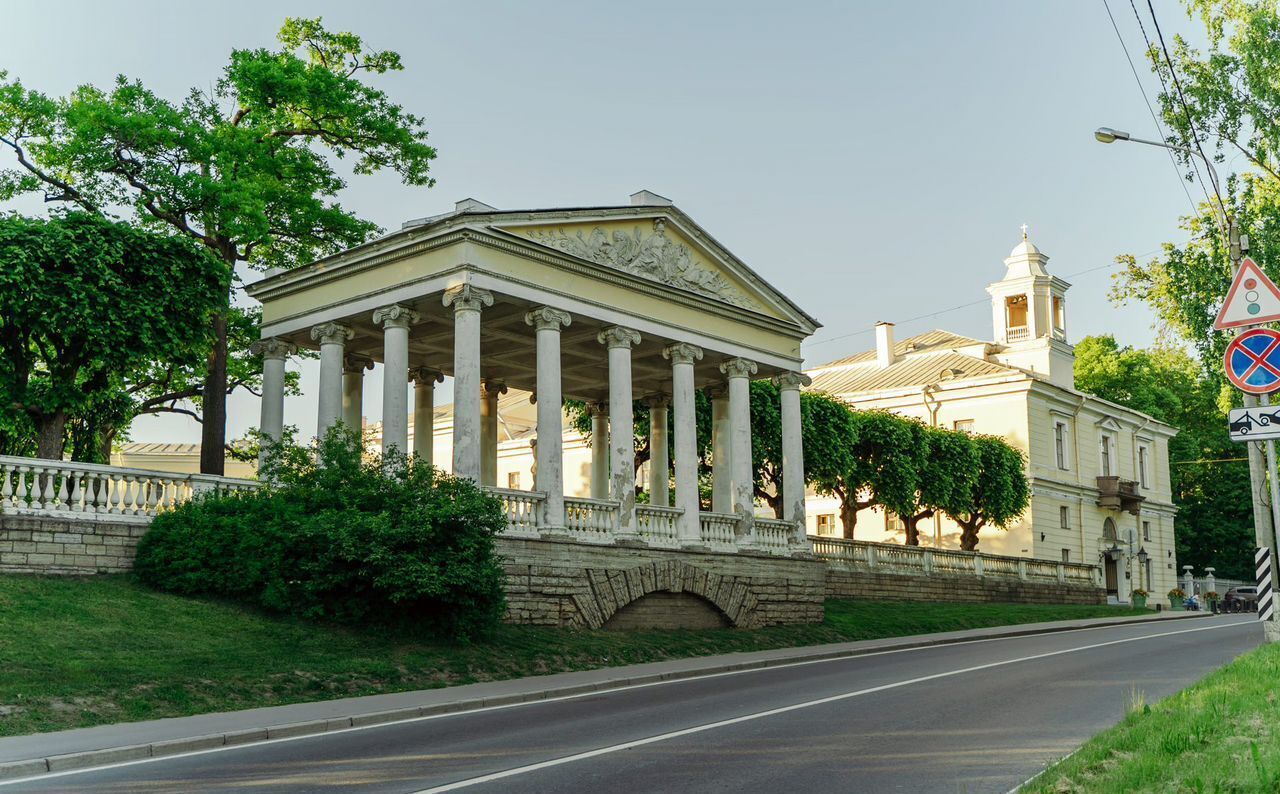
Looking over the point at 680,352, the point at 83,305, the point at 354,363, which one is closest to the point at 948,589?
the point at 680,352

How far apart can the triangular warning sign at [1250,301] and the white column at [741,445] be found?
59.1 feet

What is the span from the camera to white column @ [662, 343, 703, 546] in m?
29.8

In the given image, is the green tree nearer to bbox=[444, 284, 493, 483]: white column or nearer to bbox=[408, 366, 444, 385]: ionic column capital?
bbox=[408, 366, 444, 385]: ionic column capital

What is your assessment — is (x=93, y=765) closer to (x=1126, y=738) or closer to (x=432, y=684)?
(x=432, y=684)

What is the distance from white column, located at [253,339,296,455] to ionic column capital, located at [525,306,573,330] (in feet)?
22.4

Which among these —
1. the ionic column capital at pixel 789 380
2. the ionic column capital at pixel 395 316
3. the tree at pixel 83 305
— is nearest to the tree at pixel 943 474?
the ionic column capital at pixel 789 380

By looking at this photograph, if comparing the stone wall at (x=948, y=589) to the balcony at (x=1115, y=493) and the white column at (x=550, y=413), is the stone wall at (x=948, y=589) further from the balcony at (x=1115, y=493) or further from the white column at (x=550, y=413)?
the white column at (x=550, y=413)

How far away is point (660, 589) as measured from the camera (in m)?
28.2

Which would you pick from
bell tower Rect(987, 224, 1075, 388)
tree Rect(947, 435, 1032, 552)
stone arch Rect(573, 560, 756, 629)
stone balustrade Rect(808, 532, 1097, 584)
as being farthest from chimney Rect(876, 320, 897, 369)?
stone arch Rect(573, 560, 756, 629)

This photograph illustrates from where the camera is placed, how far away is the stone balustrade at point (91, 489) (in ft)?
68.5

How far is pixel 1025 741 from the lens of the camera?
38.9 feet

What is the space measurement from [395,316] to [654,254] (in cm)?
700

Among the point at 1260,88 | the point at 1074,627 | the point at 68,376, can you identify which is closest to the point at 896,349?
the point at 1074,627

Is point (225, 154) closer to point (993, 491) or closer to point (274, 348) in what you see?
point (274, 348)
